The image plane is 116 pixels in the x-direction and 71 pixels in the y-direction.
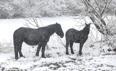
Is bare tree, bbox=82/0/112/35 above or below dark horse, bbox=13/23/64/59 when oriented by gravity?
above

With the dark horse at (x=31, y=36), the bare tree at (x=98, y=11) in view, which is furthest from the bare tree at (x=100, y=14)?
the dark horse at (x=31, y=36)

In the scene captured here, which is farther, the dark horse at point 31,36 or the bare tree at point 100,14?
the bare tree at point 100,14

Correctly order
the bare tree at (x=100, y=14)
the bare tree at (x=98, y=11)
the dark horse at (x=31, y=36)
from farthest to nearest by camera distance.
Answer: the bare tree at (x=98, y=11), the bare tree at (x=100, y=14), the dark horse at (x=31, y=36)

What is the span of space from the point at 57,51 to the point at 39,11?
25.9 meters

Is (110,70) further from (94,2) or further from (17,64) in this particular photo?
(94,2)

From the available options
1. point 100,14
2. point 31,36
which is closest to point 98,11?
point 100,14

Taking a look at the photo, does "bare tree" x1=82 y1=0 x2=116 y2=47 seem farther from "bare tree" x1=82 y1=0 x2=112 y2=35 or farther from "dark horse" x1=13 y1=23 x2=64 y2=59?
"dark horse" x1=13 y1=23 x2=64 y2=59

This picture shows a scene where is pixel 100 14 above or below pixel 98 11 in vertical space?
below

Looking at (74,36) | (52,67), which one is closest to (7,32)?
(74,36)

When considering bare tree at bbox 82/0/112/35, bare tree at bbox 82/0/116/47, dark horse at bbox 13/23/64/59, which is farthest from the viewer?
bare tree at bbox 82/0/112/35

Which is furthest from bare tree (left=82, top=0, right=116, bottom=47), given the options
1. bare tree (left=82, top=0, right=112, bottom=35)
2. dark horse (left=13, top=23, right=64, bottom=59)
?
dark horse (left=13, top=23, right=64, bottom=59)

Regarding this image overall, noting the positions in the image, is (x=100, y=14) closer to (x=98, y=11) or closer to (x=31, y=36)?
(x=98, y=11)

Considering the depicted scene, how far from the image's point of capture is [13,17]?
4066 centimetres

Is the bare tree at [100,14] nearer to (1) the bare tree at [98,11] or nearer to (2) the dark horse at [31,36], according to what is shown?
(1) the bare tree at [98,11]
